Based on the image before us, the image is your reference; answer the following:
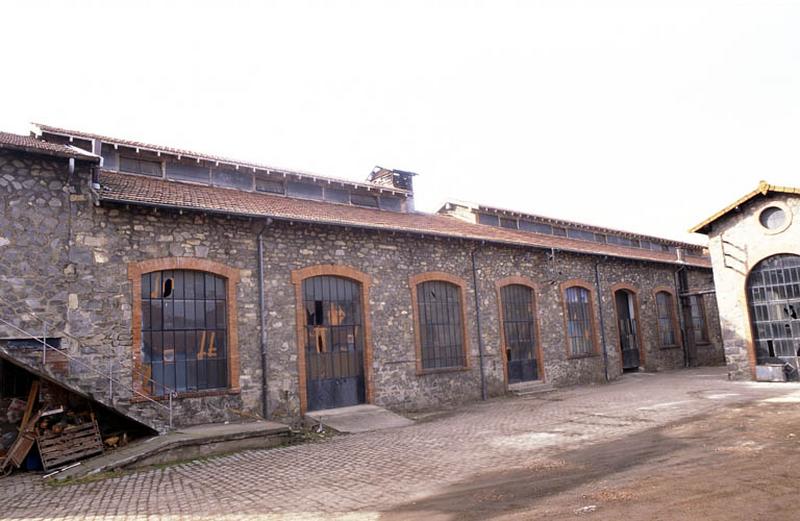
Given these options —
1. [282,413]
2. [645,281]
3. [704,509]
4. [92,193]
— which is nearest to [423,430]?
[282,413]

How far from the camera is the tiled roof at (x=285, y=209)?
11.2 m

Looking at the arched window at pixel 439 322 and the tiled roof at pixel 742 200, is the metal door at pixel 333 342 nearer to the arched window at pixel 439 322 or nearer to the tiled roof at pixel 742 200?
the arched window at pixel 439 322

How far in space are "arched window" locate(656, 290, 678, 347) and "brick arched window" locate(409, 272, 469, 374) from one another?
427 inches

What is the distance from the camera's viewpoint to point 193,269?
11.4m

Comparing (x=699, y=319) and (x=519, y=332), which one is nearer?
(x=519, y=332)

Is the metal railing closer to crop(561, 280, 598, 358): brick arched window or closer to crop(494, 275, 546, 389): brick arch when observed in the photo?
crop(494, 275, 546, 389): brick arch

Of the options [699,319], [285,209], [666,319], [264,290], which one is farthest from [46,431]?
[699,319]

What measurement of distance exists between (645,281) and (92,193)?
19564 mm

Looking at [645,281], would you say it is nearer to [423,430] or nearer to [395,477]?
[423,430]

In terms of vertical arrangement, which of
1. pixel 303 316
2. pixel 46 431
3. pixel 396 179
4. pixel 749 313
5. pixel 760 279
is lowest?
pixel 46 431

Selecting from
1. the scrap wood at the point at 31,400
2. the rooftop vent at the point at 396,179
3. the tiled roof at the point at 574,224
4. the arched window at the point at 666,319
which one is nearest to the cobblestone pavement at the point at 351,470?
the scrap wood at the point at 31,400

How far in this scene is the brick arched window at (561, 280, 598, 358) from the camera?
741 inches

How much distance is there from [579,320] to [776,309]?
18.8 feet

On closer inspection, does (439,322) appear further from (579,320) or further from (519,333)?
(579,320)
